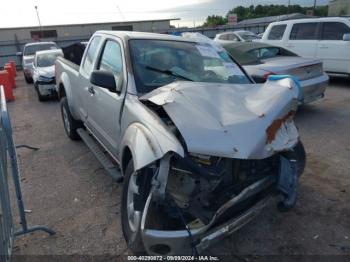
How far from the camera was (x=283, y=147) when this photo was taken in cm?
284

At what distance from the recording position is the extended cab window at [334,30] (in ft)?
31.5

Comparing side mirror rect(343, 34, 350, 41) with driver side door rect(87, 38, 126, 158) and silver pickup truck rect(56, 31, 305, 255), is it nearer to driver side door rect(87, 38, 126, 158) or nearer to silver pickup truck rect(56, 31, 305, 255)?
silver pickup truck rect(56, 31, 305, 255)

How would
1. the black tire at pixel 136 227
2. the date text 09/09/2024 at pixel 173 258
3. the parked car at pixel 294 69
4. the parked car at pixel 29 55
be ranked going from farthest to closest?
the parked car at pixel 29 55, the parked car at pixel 294 69, the black tire at pixel 136 227, the date text 09/09/2024 at pixel 173 258

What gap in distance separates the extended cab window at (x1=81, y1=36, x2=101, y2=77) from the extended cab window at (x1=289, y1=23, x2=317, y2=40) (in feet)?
25.8

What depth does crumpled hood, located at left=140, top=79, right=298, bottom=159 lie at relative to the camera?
249cm

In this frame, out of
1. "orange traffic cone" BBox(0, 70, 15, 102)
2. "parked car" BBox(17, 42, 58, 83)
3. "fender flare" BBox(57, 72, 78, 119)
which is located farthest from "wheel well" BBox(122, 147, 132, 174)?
"parked car" BBox(17, 42, 58, 83)

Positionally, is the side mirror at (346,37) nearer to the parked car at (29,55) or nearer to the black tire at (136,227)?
the black tire at (136,227)

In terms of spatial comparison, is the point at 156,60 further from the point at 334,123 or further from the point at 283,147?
the point at 334,123

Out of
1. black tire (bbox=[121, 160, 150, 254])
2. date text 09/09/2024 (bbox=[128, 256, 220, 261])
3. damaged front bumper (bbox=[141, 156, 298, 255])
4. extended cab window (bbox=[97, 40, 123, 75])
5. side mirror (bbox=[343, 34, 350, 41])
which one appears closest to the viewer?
damaged front bumper (bbox=[141, 156, 298, 255])

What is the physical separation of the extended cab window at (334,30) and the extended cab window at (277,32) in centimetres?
141

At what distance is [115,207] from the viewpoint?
12.6 feet

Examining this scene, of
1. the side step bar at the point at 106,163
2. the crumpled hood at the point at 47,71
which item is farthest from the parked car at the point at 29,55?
the side step bar at the point at 106,163

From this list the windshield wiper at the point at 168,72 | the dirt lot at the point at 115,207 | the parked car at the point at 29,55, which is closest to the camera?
the dirt lot at the point at 115,207

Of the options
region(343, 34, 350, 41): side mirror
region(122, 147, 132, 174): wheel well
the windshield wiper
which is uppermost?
the windshield wiper
